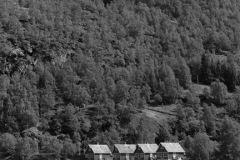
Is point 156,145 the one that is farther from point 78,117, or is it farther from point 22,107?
point 22,107

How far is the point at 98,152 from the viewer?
172 metres

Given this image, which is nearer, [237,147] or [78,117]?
[237,147]

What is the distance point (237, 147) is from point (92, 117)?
46.2 meters

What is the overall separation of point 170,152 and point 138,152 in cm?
837

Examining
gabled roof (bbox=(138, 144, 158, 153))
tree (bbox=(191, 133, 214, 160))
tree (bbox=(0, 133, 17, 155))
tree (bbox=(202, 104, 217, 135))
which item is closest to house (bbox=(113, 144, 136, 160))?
gabled roof (bbox=(138, 144, 158, 153))

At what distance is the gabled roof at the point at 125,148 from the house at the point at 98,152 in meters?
2.54

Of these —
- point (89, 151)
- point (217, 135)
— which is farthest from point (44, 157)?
point (217, 135)

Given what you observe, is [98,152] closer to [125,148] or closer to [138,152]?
[125,148]

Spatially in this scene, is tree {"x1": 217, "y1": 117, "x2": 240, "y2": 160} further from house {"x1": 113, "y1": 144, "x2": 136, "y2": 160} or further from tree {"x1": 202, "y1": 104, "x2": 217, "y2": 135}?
house {"x1": 113, "y1": 144, "x2": 136, "y2": 160}

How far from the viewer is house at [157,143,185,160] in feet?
571

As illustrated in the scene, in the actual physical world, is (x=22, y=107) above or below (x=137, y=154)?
above

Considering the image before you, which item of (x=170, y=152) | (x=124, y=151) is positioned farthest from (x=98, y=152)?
(x=170, y=152)

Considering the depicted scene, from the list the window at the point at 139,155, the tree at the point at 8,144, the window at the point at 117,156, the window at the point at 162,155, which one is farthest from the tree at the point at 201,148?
the tree at the point at 8,144

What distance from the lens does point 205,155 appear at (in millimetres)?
170250
